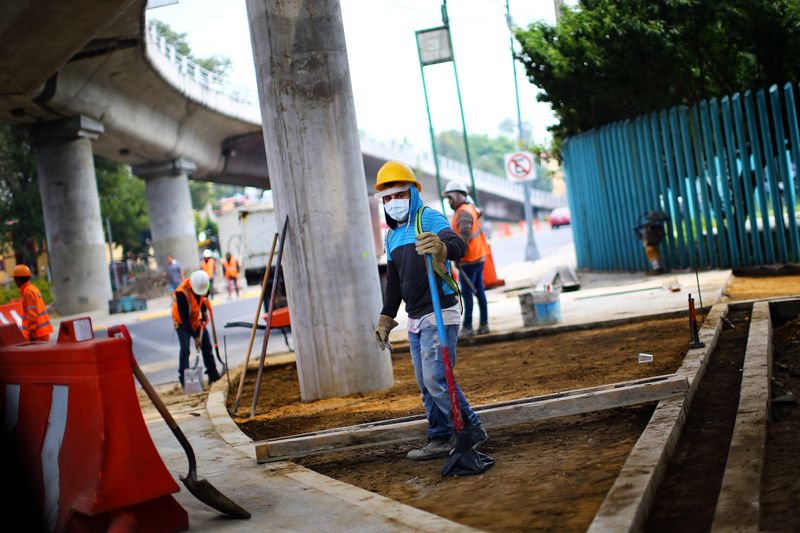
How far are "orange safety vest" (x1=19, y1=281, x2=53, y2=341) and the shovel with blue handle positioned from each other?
26.7ft

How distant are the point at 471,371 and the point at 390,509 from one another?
17.1ft

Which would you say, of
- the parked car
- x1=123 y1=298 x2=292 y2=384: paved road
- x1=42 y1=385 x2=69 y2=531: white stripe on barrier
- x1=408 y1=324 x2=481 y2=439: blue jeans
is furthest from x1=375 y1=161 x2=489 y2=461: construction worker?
the parked car

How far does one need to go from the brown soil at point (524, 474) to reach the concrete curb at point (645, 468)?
0.17 m

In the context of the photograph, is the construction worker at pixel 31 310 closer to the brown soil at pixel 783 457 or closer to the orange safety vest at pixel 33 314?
the orange safety vest at pixel 33 314

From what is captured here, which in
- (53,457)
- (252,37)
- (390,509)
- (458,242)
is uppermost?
(252,37)

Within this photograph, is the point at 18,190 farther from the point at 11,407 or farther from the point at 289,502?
the point at 289,502

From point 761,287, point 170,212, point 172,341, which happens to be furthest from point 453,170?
point 761,287

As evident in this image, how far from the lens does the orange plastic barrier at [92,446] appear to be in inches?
199

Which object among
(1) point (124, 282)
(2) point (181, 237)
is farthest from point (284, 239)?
(1) point (124, 282)

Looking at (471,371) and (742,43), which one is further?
(742,43)

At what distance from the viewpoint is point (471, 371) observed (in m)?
10.5

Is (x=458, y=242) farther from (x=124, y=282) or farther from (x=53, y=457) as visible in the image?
(x=124, y=282)

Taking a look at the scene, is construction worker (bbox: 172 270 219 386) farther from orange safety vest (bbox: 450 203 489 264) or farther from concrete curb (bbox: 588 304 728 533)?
concrete curb (bbox: 588 304 728 533)

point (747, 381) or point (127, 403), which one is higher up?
point (127, 403)
